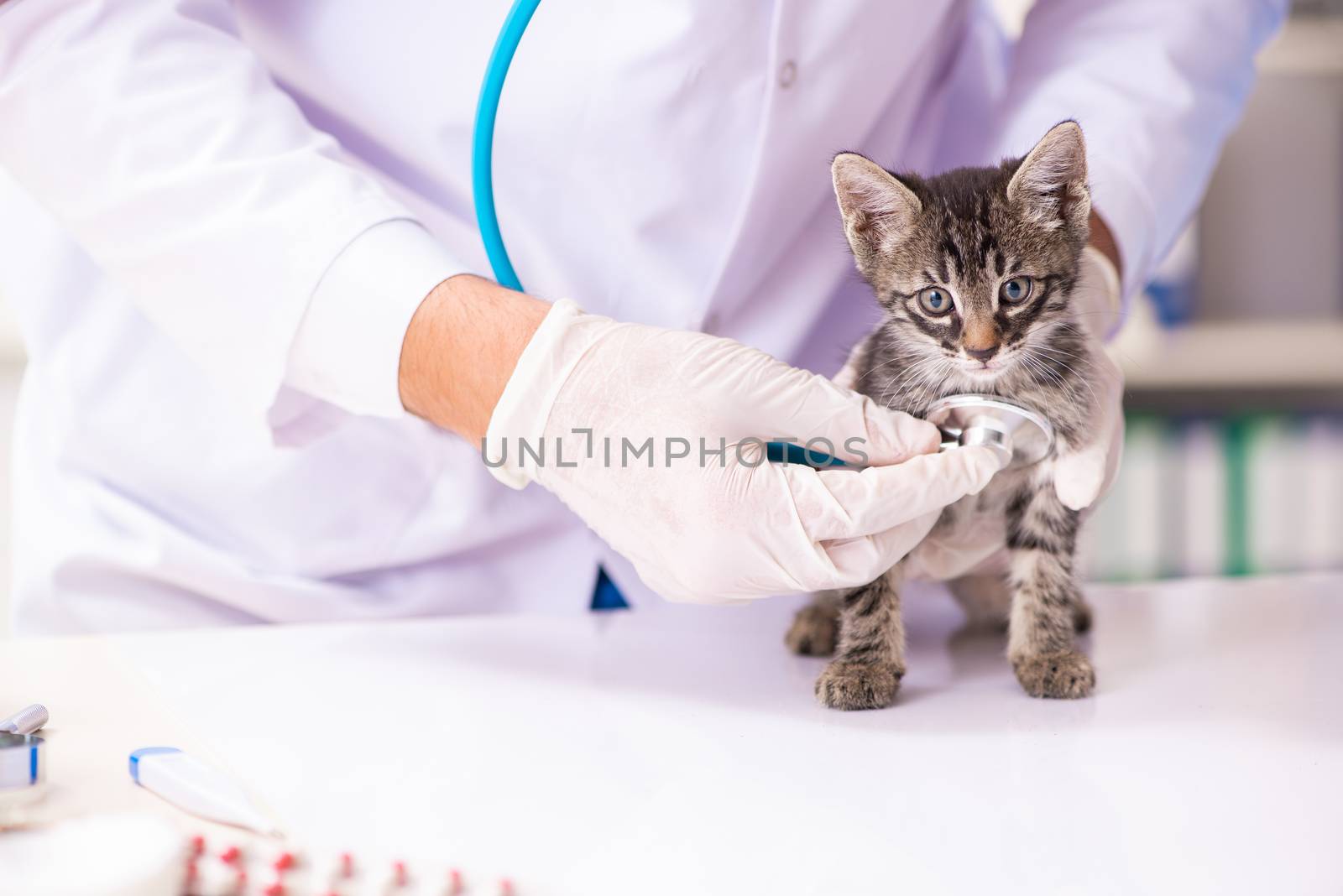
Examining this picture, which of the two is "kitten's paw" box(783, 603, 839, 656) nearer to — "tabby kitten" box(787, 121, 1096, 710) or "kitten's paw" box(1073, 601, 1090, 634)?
"tabby kitten" box(787, 121, 1096, 710)

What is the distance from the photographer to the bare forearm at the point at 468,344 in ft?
3.45

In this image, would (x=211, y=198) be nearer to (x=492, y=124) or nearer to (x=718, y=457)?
(x=492, y=124)

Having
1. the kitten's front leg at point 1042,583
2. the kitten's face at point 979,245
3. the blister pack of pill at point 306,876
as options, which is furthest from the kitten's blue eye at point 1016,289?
the blister pack of pill at point 306,876

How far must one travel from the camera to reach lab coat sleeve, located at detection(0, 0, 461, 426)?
111 centimetres

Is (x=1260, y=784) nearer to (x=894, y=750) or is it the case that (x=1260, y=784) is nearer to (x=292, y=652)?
(x=894, y=750)

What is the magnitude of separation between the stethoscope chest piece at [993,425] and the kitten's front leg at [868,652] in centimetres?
18

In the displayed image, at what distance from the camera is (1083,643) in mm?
1294

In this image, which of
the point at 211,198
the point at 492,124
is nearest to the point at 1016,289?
the point at 492,124

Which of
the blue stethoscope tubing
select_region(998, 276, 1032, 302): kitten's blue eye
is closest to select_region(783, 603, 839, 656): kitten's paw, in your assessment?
select_region(998, 276, 1032, 302): kitten's blue eye

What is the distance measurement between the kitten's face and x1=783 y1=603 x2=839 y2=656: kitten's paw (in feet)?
1.07

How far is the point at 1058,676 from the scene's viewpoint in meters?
1.09

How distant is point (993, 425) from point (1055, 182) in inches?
9.8

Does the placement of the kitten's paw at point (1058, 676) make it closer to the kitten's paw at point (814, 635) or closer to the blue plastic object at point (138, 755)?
the kitten's paw at point (814, 635)

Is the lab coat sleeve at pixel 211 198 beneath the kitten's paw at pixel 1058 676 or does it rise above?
above
